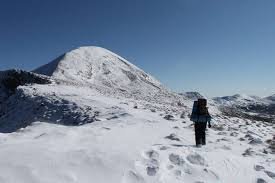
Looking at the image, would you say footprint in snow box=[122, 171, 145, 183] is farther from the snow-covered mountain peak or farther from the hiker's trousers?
the snow-covered mountain peak

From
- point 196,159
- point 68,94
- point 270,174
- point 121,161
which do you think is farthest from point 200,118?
point 68,94

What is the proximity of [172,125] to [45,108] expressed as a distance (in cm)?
1203

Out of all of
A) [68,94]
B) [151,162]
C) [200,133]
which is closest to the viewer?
[151,162]

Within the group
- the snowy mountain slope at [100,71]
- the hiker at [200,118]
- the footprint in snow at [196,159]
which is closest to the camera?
the footprint in snow at [196,159]

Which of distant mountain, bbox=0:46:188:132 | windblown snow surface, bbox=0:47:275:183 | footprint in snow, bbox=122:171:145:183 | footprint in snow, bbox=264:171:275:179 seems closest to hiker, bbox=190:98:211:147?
windblown snow surface, bbox=0:47:275:183

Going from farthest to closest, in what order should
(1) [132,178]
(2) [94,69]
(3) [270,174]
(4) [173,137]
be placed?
(2) [94,69], (4) [173,137], (3) [270,174], (1) [132,178]

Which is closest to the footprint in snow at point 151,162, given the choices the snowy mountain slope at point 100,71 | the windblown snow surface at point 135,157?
the windblown snow surface at point 135,157

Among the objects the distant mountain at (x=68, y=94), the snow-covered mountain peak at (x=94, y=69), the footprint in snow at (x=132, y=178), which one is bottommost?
the footprint in snow at (x=132, y=178)

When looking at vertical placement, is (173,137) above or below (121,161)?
above

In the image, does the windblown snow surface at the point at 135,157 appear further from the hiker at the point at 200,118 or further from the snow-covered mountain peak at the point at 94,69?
the snow-covered mountain peak at the point at 94,69

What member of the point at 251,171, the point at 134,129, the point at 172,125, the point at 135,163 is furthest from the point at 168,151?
the point at 172,125

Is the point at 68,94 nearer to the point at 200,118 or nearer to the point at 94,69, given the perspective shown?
the point at 200,118

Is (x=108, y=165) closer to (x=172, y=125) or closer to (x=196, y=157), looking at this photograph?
(x=196, y=157)

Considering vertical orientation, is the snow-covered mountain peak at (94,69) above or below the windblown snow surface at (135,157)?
above
